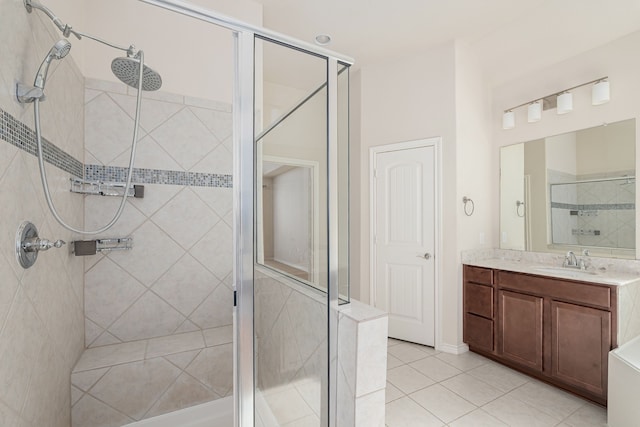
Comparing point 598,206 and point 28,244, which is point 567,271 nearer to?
point 598,206

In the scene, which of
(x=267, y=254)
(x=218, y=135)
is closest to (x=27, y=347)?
(x=267, y=254)

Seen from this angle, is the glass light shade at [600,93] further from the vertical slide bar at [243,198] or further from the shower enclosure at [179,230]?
the vertical slide bar at [243,198]

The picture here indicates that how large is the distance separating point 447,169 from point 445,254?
811mm

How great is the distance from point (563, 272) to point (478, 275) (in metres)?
0.60

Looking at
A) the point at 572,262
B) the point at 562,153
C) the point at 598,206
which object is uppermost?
the point at 562,153

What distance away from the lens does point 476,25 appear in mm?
2588

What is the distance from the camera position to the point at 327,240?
52.9 inches

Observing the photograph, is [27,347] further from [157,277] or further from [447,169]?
[447,169]

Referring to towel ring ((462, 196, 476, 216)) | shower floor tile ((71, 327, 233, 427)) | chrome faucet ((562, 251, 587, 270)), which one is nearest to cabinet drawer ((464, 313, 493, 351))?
chrome faucet ((562, 251, 587, 270))

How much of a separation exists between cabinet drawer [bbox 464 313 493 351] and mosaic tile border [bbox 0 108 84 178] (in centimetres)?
319

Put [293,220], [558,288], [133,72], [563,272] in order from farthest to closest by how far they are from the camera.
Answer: [563,272] → [558,288] → [133,72] → [293,220]

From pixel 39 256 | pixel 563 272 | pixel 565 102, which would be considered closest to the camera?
pixel 39 256

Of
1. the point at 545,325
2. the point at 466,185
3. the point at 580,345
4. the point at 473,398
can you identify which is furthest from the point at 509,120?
the point at 473,398

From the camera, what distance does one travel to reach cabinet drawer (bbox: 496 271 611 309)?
1921mm
